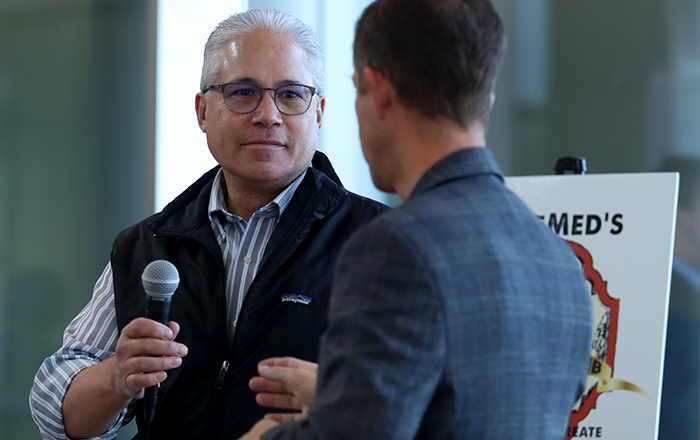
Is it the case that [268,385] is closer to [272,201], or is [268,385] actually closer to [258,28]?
[272,201]

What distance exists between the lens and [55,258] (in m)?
2.98

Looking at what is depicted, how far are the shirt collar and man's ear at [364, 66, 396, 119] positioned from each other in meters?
0.81

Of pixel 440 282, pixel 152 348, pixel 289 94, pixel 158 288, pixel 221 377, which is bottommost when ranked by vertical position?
pixel 221 377

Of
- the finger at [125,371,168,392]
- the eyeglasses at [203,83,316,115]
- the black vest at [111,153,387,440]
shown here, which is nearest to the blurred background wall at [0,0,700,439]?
the black vest at [111,153,387,440]

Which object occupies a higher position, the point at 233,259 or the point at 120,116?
the point at 120,116

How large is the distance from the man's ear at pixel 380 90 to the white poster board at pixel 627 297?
5.12 ft

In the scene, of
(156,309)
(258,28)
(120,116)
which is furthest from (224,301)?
(120,116)

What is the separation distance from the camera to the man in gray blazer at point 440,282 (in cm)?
76

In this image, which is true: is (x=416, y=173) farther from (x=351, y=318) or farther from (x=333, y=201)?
(x=333, y=201)

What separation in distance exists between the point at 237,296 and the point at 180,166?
195 centimetres

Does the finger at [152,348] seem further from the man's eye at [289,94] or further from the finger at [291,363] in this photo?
the man's eye at [289,94]

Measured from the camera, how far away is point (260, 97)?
Answer: 1.71 m

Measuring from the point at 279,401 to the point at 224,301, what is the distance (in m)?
0.54

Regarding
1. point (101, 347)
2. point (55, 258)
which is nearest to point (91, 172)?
point (55, 258)
